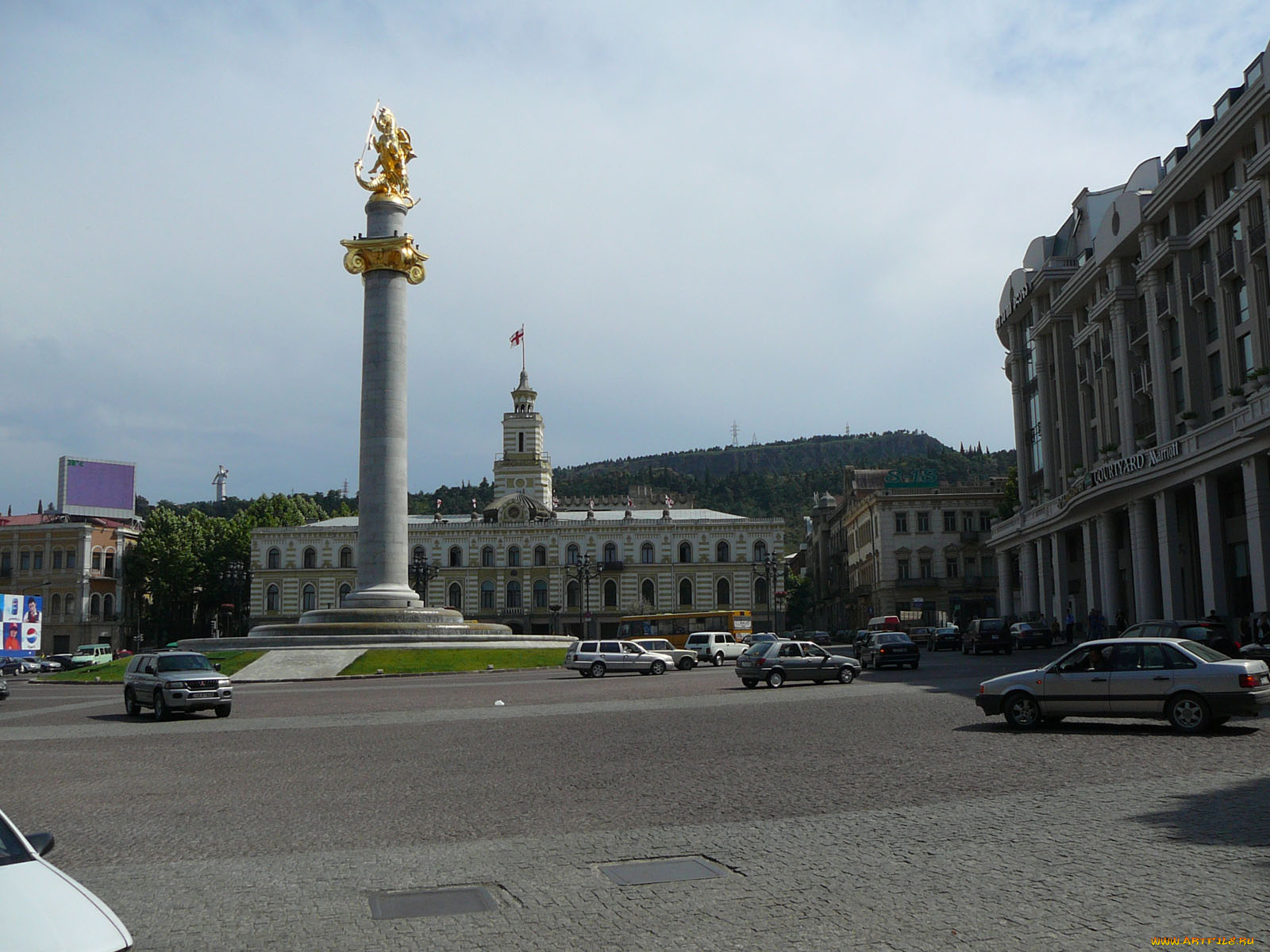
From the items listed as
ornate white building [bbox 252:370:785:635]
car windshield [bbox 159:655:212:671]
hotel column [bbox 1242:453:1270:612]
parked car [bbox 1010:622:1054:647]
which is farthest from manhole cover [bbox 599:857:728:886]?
ornate white building [bbox 252:370:785:635]

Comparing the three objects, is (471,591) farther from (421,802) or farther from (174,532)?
(421,802)

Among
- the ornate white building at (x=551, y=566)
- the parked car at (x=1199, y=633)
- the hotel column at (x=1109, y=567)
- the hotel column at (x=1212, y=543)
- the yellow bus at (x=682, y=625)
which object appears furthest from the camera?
the ornate white building at (x=551, y=566)

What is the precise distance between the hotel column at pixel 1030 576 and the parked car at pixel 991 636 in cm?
1822

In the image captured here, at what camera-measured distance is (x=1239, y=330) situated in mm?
44250

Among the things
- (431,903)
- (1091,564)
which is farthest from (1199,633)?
(1091,564)

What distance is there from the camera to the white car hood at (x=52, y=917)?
473 cm

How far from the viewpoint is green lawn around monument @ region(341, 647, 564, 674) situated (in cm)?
4800

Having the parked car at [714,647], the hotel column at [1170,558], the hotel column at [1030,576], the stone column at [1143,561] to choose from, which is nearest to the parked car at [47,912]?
the hotel column at [1170,558]

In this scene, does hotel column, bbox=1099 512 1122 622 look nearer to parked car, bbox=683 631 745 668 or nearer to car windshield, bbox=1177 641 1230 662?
parked car, bbox=683 631 745 668

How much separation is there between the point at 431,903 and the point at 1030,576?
67.3m

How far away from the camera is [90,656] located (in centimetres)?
8194

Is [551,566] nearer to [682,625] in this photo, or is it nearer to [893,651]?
[682,625]

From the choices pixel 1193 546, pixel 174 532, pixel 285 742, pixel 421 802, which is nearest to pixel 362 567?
pixel 285 742

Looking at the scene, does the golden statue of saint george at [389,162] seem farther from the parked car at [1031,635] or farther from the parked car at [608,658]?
the parked car at [1031,635]
